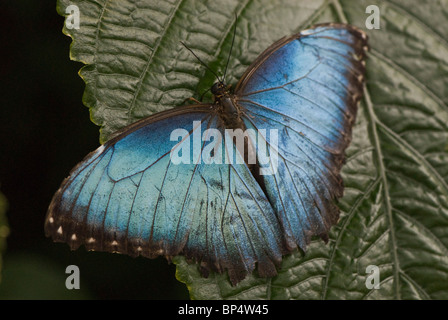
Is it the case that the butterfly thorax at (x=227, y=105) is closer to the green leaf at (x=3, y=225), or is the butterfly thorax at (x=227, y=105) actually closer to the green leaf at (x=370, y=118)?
the green leaf at (x=370, y=118)

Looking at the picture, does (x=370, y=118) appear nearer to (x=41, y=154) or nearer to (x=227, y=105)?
(x=227, y=105)

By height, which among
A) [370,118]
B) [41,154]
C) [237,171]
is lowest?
[237,171]

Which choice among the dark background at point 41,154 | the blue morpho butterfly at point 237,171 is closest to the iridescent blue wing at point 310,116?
the blue morpho butterfly at point 237,171

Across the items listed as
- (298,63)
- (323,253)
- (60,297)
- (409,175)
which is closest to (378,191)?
(409,175)

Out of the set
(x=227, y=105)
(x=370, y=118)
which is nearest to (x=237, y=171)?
(x=227, y=105)

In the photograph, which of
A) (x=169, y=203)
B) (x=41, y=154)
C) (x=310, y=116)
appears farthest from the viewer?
(x=41, y=154)

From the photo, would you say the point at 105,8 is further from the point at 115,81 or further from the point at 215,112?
the point at 215,112
